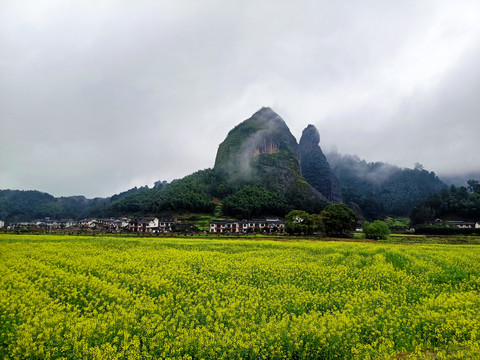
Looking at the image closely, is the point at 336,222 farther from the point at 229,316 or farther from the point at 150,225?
the point at 229,316

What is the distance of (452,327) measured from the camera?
305 inches

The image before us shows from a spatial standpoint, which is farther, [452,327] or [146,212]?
[146,212]

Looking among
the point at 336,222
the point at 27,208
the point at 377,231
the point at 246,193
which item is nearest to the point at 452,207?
the point at 377,231

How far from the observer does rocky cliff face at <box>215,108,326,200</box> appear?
141 m

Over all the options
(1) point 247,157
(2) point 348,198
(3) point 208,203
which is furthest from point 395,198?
(3) point 208,203

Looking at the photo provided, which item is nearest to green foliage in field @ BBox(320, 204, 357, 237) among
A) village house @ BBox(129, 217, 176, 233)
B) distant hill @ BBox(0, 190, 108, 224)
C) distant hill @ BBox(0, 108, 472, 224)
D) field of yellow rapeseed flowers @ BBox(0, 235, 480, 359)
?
distant hill @ BBox(0, 108, 472, 224)

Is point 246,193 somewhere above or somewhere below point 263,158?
below

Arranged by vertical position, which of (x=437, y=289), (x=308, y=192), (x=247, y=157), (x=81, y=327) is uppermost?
(x=247, y=157)

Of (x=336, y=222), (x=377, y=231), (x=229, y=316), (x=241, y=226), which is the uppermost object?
(x=336, y=222)

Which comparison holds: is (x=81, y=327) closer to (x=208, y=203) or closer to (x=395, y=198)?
(x=208, y=203)

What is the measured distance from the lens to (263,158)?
516 feet

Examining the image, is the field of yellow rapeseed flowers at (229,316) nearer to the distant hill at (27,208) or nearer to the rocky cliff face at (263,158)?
the rocky cliff face at (263,158)

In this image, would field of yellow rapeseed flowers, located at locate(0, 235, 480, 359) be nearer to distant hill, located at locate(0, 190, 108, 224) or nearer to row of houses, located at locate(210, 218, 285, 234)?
row of houses, located at locate(210, 218, 285, 234)

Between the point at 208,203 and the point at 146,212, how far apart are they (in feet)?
83.2
